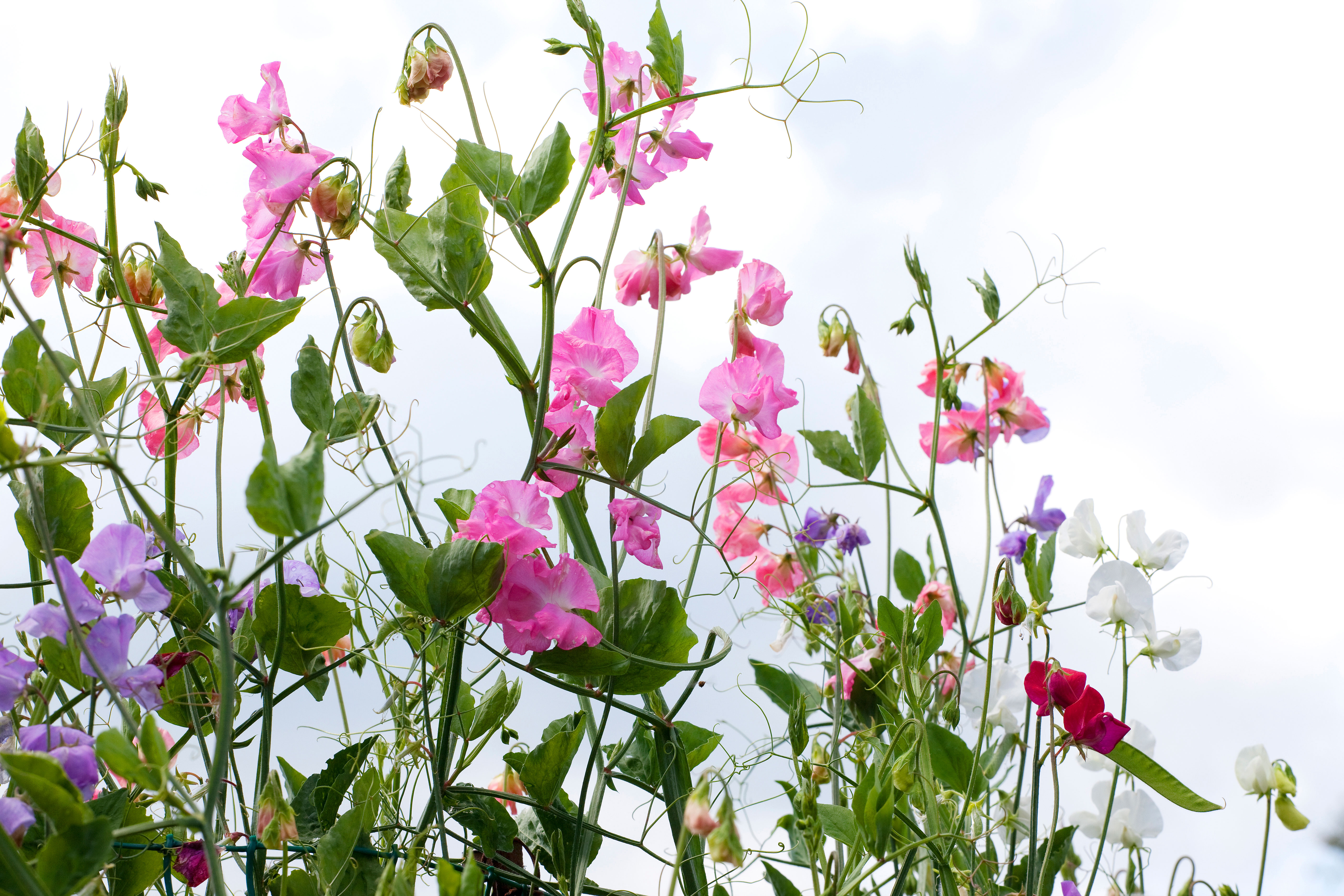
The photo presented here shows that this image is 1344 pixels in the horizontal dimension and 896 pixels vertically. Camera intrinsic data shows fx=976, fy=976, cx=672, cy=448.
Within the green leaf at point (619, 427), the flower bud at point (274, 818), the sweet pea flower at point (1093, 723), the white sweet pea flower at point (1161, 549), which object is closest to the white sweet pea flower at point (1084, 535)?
the white sweet pea flower at point (1161, 549)

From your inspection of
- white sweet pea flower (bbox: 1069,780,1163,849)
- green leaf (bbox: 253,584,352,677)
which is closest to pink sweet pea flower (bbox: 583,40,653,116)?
green leaf (bbox: 253,584,352,677)

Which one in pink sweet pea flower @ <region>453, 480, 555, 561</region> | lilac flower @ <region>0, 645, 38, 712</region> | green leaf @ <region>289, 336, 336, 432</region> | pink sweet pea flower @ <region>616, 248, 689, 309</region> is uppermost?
pink sweet pea flower @ <region>616, 248, 689, 309</region>

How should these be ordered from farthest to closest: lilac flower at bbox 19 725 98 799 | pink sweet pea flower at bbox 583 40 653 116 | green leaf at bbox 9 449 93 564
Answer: pink sweet pea flower at bbox 583 40 653 116 → green leaf at bbox 9 449 93 564 → lilac flower at bbox 19 725 98 799

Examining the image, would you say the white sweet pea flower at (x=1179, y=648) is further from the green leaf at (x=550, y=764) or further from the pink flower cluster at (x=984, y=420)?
the green leaf at (x=550, y=764)

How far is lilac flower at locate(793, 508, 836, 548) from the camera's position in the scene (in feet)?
4.09

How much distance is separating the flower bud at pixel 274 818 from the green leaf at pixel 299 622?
8cm

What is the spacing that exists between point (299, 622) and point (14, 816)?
8.4 inches

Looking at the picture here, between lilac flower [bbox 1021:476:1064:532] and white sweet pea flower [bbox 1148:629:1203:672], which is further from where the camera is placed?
lilac flower [bbox 1021:476:1064:532]

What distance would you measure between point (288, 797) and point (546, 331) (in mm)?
451

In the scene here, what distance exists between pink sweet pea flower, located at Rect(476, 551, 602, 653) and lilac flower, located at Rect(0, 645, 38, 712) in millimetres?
266

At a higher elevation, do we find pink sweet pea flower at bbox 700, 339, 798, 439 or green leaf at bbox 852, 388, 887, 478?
green leaf at bbox 852, 388, 887, 478

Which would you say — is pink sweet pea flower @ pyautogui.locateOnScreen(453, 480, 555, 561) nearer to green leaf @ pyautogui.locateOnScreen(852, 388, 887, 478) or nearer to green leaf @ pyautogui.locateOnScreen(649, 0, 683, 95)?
green leaf @ pyautogui.locateOnScreen(649, 0, 683, 95)

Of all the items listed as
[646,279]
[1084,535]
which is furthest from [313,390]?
[1084,535]

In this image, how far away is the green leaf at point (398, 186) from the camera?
0.73 m
